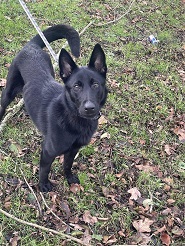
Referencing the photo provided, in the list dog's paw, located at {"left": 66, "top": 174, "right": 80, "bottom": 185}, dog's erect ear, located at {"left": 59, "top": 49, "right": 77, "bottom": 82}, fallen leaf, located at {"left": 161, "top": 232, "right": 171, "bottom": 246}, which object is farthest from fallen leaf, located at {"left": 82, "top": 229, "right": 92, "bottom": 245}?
dog's erect ear, located at {"left": 59, "top": 49, "right": 77, "bottom": 82}

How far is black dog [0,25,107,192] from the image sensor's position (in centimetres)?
298

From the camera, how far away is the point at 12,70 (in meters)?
3.81

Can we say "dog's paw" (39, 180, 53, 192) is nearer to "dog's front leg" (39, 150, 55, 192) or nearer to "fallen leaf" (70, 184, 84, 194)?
"dog's front leg" (39, 150, 55, 192)

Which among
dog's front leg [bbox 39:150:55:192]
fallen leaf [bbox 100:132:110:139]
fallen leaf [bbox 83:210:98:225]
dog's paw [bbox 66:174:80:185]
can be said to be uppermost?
dog's front leg [bbox 39:150:55:192]

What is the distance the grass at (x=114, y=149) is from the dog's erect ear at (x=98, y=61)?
4.61 ft

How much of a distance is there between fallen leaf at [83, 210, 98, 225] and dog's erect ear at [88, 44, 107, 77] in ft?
5.11

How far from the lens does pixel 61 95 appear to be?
3.28 metres

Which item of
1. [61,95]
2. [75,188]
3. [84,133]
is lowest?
[75,188]

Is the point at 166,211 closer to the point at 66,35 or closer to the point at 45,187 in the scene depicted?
the point at 45,187

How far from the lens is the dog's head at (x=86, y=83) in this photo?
2.90 meters

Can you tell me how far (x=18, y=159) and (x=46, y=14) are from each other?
13.6 ft

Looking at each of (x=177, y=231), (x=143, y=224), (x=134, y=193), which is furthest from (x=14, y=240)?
(x=177, y=231)

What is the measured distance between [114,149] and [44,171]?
1.22 m

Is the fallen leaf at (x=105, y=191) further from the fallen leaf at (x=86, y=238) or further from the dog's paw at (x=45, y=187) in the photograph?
the dog's paw at (x=45, y=187)
